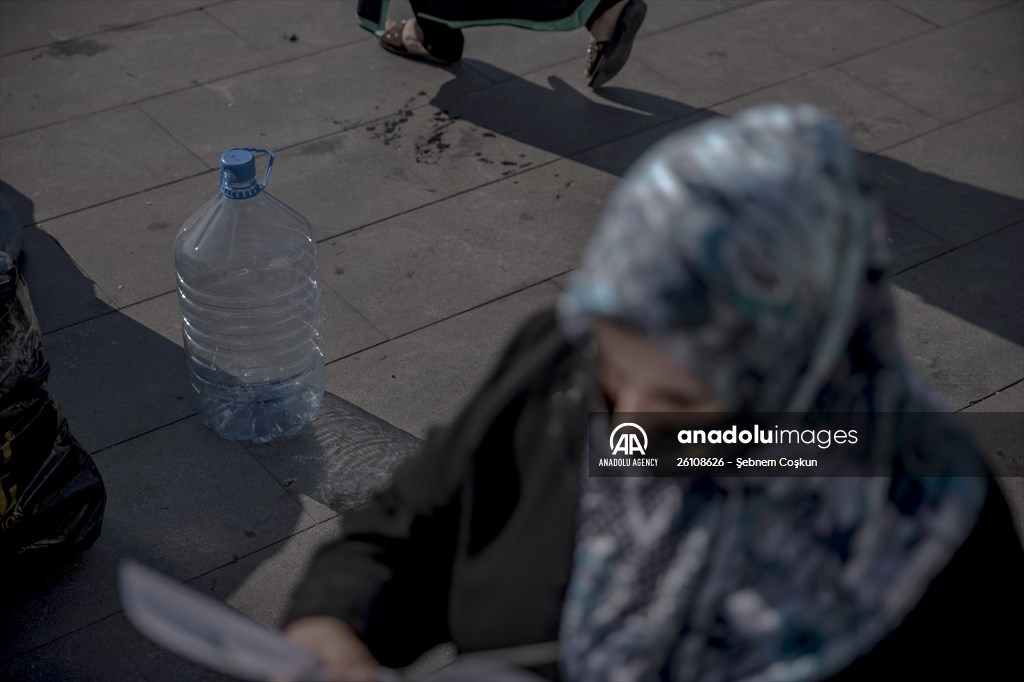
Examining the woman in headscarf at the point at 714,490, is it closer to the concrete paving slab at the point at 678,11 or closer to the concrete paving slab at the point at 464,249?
the concrete paving slab at the point at 464,249

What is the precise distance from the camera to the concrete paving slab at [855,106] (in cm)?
616

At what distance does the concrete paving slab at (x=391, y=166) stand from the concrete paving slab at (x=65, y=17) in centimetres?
174

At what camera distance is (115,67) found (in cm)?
641

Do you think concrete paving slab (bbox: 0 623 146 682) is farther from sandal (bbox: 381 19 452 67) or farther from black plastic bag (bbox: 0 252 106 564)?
sandal (bbox: 381 19 452 67)

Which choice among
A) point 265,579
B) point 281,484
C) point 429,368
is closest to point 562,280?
point 429,368

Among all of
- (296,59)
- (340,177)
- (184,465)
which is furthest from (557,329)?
(296,59)

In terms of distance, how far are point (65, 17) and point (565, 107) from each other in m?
2.86

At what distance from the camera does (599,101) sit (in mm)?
6387

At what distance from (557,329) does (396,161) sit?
4.16 meters

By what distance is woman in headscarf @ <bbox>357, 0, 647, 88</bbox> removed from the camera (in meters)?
6.23

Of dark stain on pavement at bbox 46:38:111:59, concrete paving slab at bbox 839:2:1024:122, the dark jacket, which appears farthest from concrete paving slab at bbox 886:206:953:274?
dark stain on pavement at bbox 46:38:111:59

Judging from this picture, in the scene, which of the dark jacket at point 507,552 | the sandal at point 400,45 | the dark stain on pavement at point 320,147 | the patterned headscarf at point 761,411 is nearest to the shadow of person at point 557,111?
the sandal at point 400,45

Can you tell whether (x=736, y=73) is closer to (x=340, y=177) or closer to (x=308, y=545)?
(x=340, y=177)

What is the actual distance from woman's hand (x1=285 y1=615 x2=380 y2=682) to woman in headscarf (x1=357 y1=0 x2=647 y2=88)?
487 cm
